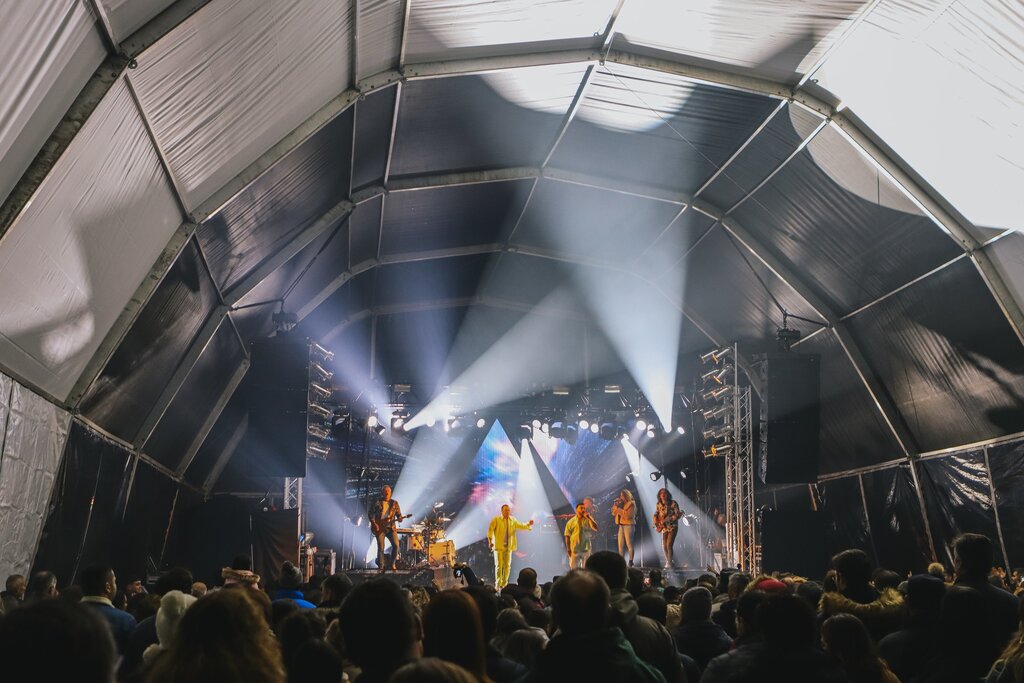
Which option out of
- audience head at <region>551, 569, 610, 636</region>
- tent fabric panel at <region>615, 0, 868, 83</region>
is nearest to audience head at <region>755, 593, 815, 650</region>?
audience head at <region>551, 569, 610, 636</region>

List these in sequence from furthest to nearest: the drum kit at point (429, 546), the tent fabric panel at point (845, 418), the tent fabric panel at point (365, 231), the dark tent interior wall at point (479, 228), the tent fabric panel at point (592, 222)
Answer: the drum kit at point (429, 546), the tent fabric panel at point (592, 222), the tent fabric panel at point (845, 418), the tent fabric panel at point (365, 231), the dark tent interior wall at point (479, 228)

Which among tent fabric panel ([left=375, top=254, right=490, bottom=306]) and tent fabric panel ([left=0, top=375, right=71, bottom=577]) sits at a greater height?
tent fabric panel ([left=375, top=254, right=490, bottom=306])

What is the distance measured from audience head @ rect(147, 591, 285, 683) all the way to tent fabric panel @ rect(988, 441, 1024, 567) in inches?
489

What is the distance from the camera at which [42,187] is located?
23.2ft

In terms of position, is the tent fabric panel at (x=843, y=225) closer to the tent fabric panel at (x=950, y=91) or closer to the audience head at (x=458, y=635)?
the tent fabric panel at (x=950, y=91)

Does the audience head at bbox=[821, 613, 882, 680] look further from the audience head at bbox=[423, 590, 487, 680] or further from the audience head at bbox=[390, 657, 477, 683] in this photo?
the audience head at bbox=[390, 657, 477, 683]

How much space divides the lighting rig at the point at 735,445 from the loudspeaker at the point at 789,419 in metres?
1.04

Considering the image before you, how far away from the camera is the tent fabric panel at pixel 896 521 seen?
15.0 m

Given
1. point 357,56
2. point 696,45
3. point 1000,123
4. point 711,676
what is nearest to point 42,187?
point 357,56

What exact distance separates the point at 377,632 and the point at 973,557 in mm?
3235

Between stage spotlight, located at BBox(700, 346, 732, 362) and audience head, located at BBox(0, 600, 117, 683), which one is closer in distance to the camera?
audience head, located at BBox(0, 600, 117, 683)

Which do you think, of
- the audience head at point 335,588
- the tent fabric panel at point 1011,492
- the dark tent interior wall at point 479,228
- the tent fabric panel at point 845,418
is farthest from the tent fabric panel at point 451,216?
the audience head at point 335,588

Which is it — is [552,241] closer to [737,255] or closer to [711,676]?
[737,255]

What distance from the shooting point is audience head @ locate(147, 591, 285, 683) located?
6.99 ft
